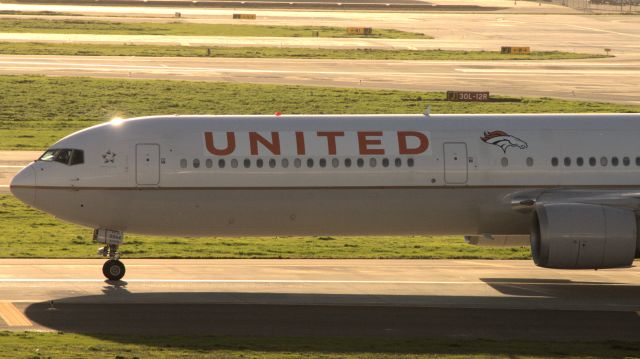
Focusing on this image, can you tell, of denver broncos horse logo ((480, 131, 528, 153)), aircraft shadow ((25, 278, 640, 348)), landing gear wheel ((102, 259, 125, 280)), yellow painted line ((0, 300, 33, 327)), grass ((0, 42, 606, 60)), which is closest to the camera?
aircraft shadow ((25, 278, 640, 348))

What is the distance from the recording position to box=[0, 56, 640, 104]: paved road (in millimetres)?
87062

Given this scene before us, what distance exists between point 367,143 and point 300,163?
202 centimetres

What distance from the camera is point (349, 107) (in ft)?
250

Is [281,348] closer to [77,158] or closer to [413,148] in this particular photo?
[413,148]

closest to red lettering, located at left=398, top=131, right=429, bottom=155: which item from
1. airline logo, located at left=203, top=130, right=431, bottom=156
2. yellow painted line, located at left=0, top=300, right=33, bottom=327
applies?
airline logo, located at left=203, top=130, right=431, bottom=156

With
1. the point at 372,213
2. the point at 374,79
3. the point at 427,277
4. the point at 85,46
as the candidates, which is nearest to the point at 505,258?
the point at 427,277

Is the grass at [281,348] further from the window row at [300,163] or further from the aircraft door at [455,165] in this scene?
the aircraft door at [455,165]

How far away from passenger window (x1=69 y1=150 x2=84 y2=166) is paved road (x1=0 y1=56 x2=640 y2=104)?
5284 cm

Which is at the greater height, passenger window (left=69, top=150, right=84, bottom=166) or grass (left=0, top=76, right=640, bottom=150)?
passenger window (left=69, top=150, right=84, bottom=166)

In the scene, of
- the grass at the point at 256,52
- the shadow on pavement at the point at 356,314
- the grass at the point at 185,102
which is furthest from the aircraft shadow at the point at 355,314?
the grass at the point at 256,52

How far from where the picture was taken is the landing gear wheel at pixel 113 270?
3484 cm

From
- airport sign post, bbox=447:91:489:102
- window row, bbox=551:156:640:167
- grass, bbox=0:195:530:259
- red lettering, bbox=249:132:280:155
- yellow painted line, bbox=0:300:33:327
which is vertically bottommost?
grass, bbox=0:195:530:259

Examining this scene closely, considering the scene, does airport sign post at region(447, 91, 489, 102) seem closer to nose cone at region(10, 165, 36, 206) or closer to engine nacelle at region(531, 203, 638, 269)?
engine nacelle at region(531, 203, 638, 269)

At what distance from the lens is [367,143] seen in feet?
113
